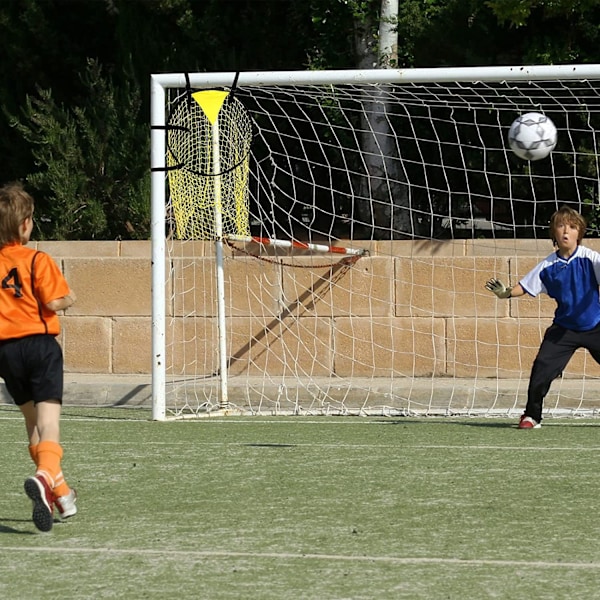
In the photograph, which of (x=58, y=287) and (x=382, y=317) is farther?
(x=382, y=317)

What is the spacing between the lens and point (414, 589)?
4570 millimetres

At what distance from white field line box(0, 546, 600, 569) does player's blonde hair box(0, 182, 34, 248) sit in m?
1.43

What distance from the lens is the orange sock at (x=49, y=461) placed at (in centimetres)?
559

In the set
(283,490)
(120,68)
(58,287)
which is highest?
(120,68)

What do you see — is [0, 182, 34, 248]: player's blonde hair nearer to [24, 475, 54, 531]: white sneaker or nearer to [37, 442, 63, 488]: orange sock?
[37, 442, 63, 488]: orange sock

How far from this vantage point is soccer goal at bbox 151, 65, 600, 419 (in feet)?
36.5

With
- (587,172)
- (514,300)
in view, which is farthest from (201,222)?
(587,172)

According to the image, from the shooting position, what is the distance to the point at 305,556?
5090 millimetres

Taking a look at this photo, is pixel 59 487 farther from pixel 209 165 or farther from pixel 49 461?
pixel 209 165

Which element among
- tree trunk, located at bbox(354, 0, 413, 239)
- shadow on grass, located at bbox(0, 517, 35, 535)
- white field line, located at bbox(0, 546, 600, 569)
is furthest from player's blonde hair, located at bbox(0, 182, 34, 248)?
tree trunk, located at bbox(354, 0, 413, 239)

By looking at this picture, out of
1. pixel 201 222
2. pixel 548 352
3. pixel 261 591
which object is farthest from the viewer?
pixel 201 222

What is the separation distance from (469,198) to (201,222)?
11.6 ft

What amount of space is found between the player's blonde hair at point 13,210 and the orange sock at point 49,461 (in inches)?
37.4

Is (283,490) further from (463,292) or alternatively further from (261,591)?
(463,292)
